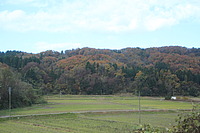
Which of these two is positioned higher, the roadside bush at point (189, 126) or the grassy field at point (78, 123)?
the roadside bush at point (189, 126)

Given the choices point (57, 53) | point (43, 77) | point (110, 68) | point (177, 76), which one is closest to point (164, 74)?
point (177, 76)

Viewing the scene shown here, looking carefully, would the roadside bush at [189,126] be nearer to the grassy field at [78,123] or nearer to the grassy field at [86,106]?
the grassy field at [78,123]

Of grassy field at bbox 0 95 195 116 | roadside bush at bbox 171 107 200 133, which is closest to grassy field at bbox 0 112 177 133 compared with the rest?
grassy field at bbox 0 95 195 116

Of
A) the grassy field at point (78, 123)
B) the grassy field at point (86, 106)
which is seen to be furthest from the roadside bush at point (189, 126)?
the grassy field at point (86, 106)

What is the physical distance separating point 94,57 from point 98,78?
139 feet

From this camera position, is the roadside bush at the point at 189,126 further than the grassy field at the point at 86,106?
No

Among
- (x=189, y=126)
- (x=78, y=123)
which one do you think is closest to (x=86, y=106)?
(x=78, y=123)

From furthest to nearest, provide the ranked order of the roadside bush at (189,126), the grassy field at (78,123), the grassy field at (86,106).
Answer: the grassy field at (86,106), the grassy field at (78,123), the roadside bush at (189,126)

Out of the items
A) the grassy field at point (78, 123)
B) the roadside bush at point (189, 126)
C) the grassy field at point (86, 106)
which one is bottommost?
the grassy field at point (86, 106)

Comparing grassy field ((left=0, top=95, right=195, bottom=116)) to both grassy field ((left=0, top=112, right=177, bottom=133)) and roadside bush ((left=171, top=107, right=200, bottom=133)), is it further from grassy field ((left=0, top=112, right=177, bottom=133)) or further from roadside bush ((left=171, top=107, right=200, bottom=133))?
roadside bush ((left=171, top=107, right=200, bottom=133))

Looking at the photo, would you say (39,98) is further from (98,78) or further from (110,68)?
(110,68)

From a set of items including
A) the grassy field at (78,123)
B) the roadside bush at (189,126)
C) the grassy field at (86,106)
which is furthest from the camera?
the grassy field at (86,106)

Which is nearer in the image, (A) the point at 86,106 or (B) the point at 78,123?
(B) the point at 78,123

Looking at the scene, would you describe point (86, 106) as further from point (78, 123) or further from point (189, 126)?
point (189, 126)
